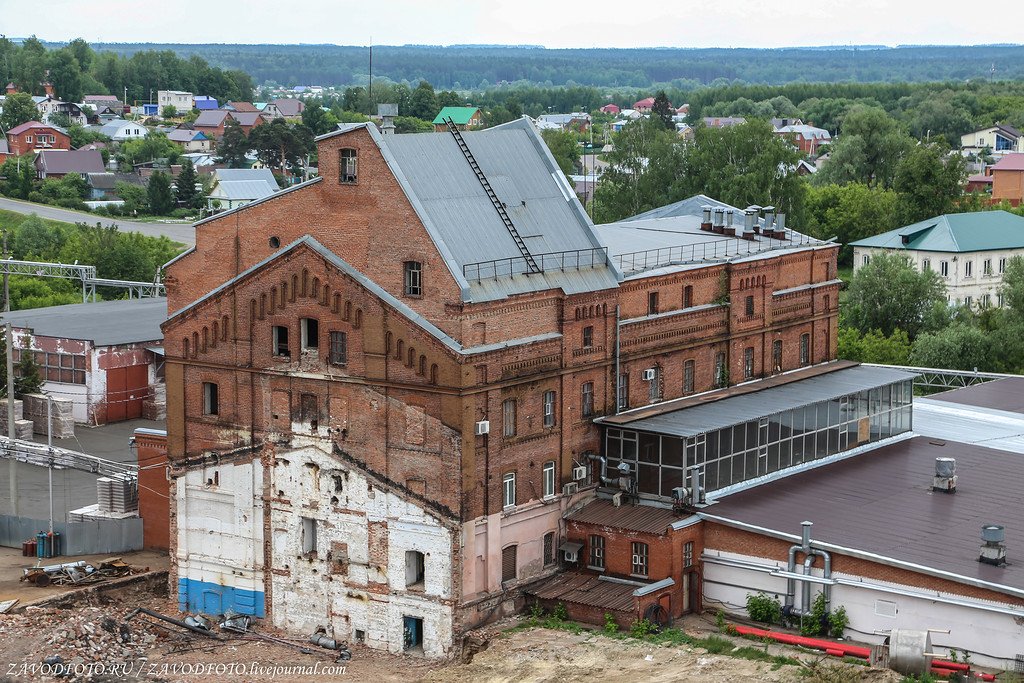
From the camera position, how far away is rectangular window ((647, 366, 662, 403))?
2091 inches

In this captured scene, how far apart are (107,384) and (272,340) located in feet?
95.5

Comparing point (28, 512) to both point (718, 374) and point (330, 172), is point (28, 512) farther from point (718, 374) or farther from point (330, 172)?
point (718, 374)

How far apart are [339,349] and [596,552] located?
969 cm

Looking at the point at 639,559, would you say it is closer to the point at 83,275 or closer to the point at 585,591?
the point at 585,591

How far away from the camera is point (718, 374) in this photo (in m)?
56.6

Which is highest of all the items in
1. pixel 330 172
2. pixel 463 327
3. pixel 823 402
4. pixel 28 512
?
pixel 330 172

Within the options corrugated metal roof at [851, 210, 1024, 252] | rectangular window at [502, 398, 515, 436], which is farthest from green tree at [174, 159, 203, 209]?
rectangular window at [502, 398, 515, 436]

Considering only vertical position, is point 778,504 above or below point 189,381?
below

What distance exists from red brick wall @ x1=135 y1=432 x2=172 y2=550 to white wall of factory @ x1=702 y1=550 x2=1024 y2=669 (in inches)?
731

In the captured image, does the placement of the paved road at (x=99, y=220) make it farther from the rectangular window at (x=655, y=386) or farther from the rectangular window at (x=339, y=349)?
the rectangular window at (x=339, y=349)

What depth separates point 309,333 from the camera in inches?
1916

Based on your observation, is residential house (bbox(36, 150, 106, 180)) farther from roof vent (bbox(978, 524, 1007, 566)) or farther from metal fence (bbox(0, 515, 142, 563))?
roof vent (bbox(978, 524, 1007, 566))

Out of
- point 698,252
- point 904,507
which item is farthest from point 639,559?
point 698,252

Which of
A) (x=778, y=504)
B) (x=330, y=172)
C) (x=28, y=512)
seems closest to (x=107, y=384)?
(x=28, y=512)
